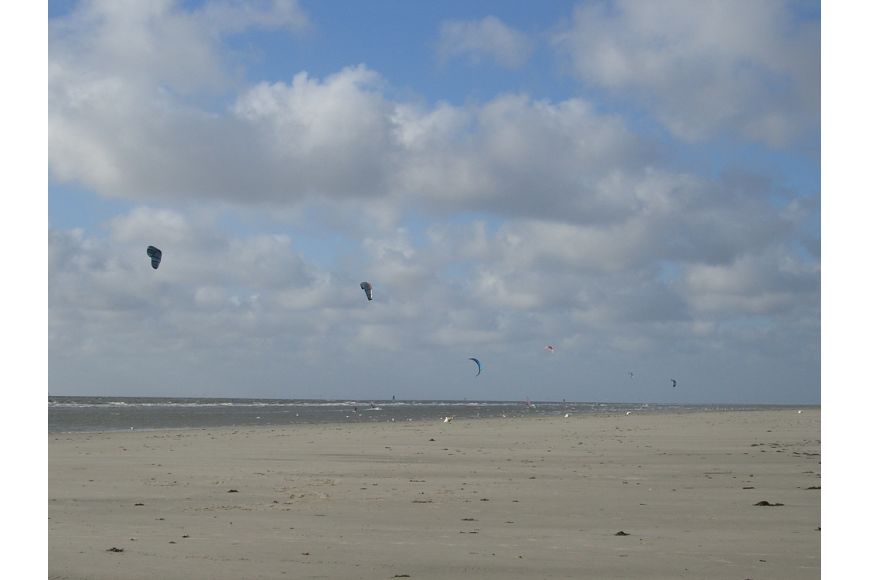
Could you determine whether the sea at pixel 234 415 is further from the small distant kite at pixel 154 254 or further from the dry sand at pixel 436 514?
the dry sand at pixel 436 514

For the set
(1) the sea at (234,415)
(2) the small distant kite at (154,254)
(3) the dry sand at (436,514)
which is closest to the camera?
(3) the dry sand at (436,514)

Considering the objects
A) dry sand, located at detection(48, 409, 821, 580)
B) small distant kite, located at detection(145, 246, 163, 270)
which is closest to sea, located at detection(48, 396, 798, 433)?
small distant kite, located at detection(145, 246, 163, 270)

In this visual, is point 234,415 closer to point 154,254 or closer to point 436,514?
point 154,254

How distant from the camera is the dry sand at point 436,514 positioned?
6004mm

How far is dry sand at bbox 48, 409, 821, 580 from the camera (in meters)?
6.00

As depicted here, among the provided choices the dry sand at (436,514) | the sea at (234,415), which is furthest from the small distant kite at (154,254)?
the dry sand at (436,514)

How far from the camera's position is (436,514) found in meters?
8.32

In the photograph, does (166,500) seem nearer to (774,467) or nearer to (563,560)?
(563,560)

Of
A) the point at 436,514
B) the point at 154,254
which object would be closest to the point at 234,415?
the point at 154,254

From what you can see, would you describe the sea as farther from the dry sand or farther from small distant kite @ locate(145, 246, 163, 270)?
the dry sand

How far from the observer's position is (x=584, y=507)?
28.5 feet
